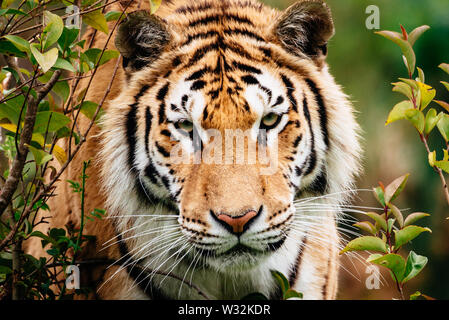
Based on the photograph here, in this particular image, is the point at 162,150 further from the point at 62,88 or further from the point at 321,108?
the point at 321,108

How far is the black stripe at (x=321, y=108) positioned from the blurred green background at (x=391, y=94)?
3.90m

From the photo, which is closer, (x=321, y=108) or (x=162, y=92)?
(x=162, y=92)

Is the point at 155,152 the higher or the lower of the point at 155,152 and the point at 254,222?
the higher

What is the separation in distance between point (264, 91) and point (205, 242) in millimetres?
686

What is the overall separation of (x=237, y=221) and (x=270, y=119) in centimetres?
53

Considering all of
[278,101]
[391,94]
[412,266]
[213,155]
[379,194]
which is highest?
[391,94]

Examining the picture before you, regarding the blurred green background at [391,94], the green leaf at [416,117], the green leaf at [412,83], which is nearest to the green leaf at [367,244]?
the green leaf at [416,117]

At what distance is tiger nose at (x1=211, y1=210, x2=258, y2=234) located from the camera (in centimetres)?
224

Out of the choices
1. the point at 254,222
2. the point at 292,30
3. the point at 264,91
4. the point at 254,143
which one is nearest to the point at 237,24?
the point at 292,30

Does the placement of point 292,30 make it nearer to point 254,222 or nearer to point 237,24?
point 237,24

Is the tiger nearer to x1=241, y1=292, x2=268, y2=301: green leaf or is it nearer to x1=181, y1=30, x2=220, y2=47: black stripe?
x1=181, y1=30, x2=220, y2=47: black stripe

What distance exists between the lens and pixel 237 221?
2.24 meters

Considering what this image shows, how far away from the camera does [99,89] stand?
2.97 m

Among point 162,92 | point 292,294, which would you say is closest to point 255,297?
point 292,294
